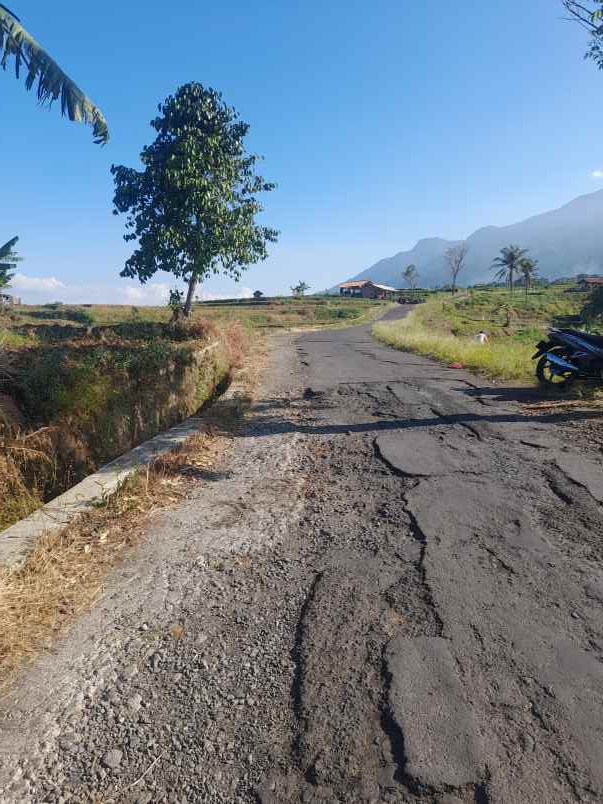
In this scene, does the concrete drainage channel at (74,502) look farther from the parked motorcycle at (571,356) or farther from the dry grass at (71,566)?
the parked motorcycle at (571,356)

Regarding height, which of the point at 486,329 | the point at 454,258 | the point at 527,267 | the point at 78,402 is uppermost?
the point at 454,258

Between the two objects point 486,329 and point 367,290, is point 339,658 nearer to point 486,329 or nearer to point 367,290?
point 486,329

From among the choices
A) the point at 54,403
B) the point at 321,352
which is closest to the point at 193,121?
the point at 321,352

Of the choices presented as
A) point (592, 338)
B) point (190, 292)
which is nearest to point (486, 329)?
point (190, 292)

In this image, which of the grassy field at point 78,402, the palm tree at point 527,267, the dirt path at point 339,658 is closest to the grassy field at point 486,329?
the grassy field at point 78,402

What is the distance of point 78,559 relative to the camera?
2.93 m

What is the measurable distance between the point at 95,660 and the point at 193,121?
50.2 ft

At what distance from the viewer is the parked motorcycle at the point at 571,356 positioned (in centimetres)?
711

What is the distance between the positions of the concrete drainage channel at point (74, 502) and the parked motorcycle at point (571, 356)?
594 cm

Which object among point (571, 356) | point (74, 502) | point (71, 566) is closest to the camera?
point (71, 566)

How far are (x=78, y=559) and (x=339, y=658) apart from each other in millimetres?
1750

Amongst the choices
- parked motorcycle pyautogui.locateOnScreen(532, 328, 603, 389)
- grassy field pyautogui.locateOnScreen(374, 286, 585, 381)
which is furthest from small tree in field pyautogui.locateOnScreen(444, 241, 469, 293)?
parked motorcycle pyautogui.locateOnScreen(532, 328, 603, 389)

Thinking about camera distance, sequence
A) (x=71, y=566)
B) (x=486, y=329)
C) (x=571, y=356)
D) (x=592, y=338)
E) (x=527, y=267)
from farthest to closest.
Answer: (x=527, y=267) → (x=486, y=329) → (x=571, y=356) → (x=592, y=338) → (x=71, y=566)

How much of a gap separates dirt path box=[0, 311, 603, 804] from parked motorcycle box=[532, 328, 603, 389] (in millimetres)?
3609
